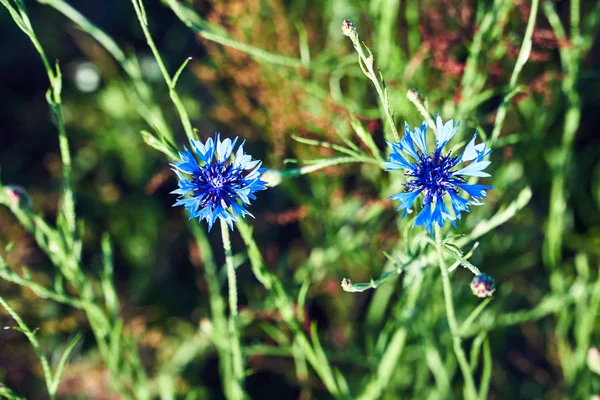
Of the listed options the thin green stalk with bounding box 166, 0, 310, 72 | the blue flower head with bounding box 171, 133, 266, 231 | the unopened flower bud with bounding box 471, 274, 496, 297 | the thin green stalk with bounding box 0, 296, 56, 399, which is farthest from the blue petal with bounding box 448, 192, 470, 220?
the thin green stalk with bounding box 0, 296, 56, 399

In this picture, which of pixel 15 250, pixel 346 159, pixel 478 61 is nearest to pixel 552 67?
pixel 478 61

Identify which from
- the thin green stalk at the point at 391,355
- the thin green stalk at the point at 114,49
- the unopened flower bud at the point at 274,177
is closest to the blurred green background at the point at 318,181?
the thin green stalk at the point at 391,355

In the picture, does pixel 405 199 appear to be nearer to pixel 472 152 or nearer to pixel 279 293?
pixel 472 152

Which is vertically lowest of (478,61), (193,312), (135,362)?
(135,362)

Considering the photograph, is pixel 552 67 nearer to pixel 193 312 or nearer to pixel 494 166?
pixel 494 166

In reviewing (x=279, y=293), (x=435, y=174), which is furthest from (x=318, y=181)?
(x=435, y=174)

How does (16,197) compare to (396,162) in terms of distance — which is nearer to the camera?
(396,162)

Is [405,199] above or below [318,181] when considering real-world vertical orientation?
below
